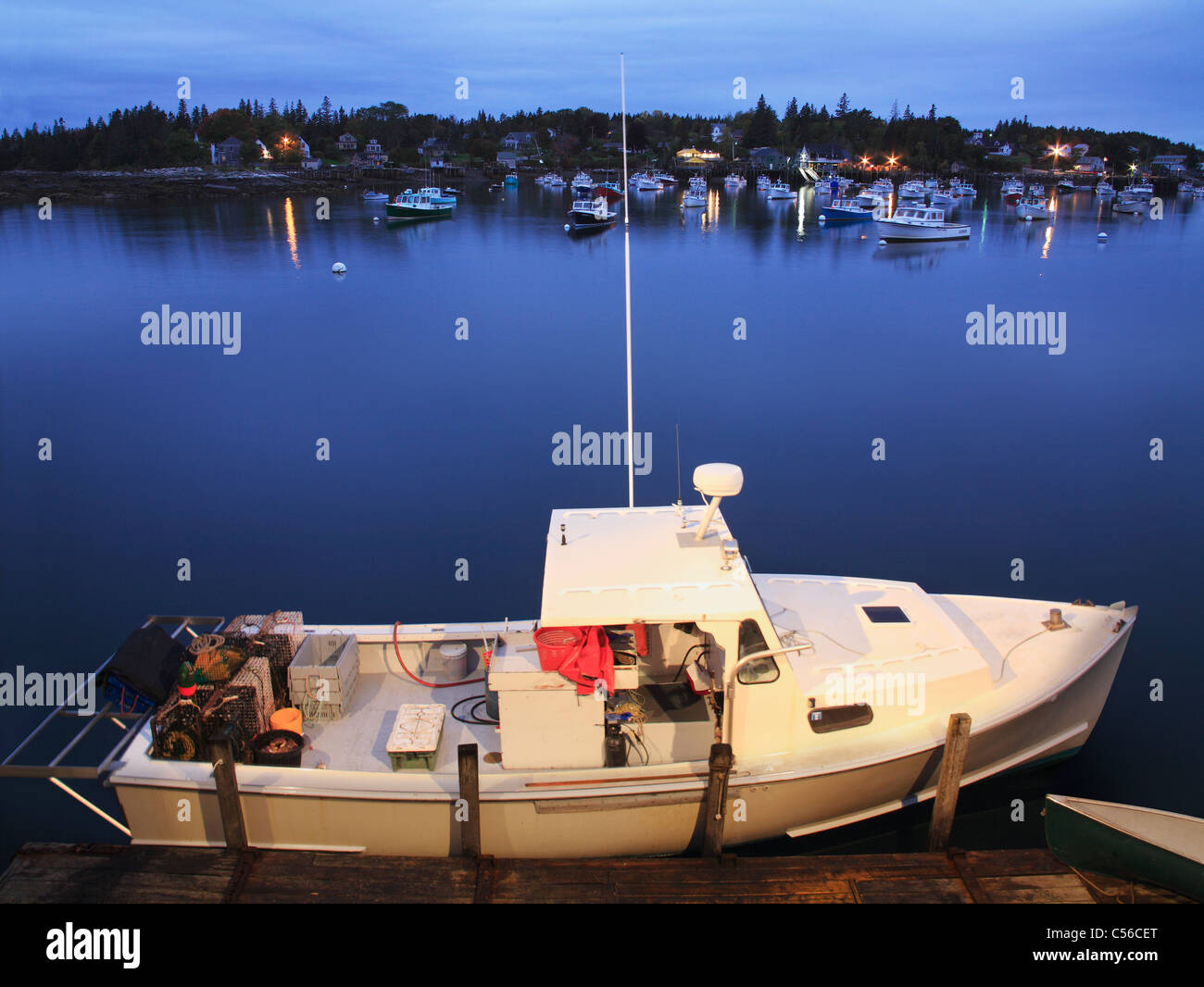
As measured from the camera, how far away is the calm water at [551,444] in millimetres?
12664

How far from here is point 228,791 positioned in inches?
256

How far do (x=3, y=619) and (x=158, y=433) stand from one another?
973 cm

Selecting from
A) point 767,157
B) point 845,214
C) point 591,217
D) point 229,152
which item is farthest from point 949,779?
point 767,157

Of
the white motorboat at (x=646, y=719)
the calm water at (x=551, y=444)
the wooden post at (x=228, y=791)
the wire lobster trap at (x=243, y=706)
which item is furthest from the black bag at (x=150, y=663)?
the calm water at (x=551, y=444)

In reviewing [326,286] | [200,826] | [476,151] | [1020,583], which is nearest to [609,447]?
[1020,583]

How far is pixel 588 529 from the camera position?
7664 mm

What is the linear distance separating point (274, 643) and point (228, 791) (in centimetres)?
167

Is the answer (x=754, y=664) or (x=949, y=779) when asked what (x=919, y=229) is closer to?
(x=949, y=779)

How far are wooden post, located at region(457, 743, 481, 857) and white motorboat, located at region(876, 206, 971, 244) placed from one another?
54991mm

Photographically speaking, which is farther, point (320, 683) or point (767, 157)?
point (767, 157)

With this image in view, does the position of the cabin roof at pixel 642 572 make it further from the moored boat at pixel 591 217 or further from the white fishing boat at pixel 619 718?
the moored boat at pixel 591 217

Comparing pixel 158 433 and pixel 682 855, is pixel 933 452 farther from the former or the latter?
pixel 158 433

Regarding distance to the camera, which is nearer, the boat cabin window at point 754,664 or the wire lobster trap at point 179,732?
the boat cabin window at point 754,664

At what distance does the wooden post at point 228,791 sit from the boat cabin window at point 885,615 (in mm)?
5647
